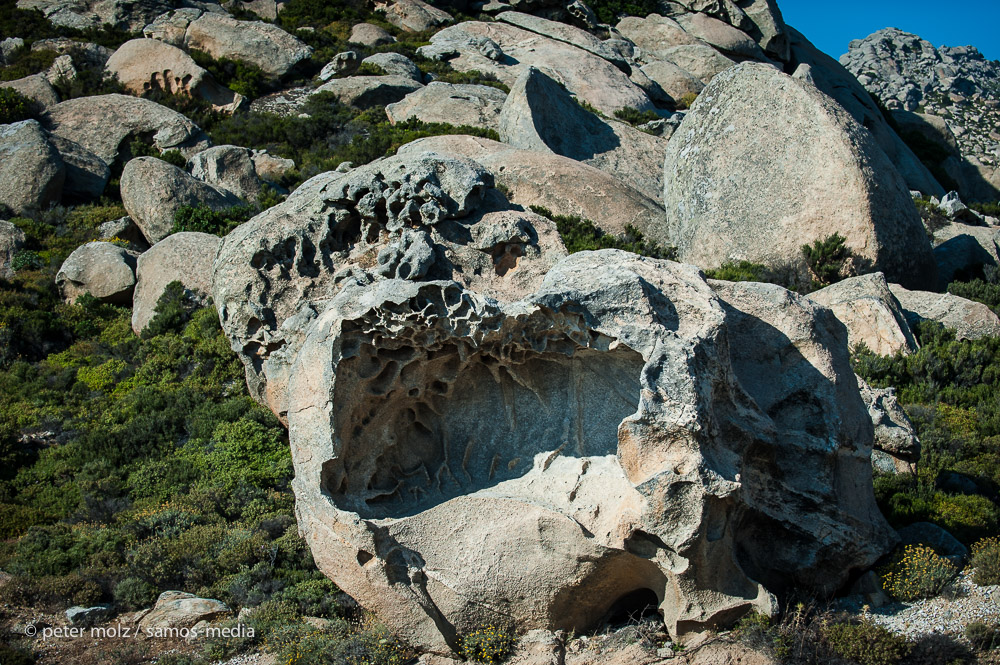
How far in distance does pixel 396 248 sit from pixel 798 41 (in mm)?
37851

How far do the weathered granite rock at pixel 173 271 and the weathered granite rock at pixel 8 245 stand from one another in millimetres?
3164

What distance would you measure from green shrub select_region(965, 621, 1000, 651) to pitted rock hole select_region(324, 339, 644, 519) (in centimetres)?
330

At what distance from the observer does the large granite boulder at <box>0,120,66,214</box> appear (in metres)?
21.0

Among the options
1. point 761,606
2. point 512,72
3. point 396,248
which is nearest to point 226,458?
point 396,248

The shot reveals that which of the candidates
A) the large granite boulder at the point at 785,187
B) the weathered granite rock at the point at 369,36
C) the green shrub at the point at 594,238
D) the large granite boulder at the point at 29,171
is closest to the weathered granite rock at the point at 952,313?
the large granite boulder at the point at 785,187

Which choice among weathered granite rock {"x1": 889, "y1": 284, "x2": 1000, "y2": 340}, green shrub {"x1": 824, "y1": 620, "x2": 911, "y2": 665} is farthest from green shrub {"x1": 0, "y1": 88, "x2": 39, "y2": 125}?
green shrub {"x1": 824, "y1": 620, "x2": 911, "y2": 665}

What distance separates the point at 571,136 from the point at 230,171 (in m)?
8.33

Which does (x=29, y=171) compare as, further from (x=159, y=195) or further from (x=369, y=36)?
(x=369, y=36)

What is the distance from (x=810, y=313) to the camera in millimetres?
8867

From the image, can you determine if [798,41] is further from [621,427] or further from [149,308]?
[621,427]

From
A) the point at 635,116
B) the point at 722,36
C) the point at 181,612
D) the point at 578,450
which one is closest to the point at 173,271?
the point at 181,612

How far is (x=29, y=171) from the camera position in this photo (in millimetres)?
21219

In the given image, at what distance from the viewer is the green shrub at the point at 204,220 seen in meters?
18.9

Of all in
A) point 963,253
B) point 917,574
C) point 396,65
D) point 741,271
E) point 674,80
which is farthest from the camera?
point 674,80
